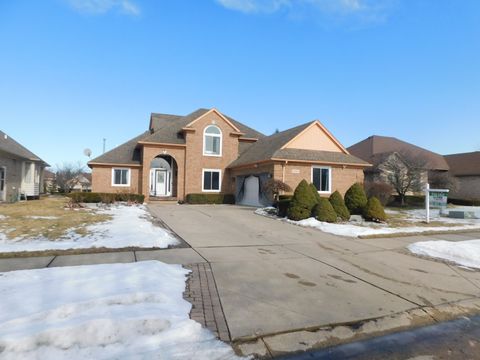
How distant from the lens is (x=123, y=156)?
87.5 ft

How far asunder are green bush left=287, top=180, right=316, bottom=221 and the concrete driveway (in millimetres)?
4014

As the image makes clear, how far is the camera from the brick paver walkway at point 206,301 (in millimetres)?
3973

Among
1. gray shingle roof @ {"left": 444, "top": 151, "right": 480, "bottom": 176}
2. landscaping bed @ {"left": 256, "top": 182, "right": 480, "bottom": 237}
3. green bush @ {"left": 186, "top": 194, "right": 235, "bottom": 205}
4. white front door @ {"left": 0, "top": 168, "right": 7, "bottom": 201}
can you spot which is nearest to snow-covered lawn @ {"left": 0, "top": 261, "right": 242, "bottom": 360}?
landscaping bed @ {"left": 256, "top": 182, "right": 480, "bottom": 237}

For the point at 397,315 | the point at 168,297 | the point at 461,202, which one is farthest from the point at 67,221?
the point at 461,202

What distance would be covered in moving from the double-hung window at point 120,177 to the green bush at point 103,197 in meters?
3.03

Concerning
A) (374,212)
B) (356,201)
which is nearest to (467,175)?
(356,201)

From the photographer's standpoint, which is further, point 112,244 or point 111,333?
point 112,244

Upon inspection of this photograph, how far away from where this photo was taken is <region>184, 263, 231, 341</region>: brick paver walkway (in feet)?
13.0

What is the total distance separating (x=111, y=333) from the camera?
356 centimetres

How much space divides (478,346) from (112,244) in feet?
24.7

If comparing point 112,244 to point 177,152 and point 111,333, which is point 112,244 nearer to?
point 111,333

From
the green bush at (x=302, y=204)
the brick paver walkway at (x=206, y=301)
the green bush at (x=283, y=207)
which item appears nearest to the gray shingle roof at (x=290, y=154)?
the green bush at (x=283, y=207)

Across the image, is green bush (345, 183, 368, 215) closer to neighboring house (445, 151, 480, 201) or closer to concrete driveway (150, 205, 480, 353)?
concrete driveway (150, 205, 480, 353)

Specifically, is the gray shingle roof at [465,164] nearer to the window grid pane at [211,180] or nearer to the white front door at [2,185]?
the window grid pane at [211,180]
